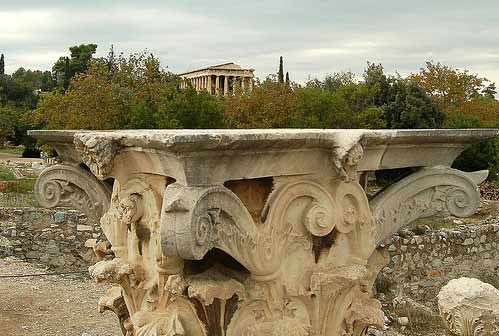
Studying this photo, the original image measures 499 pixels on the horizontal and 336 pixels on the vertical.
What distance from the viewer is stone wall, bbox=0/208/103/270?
1127 cm

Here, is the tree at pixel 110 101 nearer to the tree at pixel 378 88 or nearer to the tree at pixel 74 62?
the tree at pixel 378 88

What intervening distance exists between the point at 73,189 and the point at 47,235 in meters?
8.22

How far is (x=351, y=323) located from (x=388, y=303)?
5.96 meters

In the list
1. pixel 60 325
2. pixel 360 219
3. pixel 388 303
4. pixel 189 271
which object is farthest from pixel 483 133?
pixel 60 325

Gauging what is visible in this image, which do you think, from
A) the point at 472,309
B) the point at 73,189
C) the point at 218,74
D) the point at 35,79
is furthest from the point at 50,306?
the point at 35,79

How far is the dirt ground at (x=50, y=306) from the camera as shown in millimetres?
8156

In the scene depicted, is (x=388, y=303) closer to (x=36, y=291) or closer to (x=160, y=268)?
(x=36, y=291)

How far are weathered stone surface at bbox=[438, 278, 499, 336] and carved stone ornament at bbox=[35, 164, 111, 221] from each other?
206 centimetres

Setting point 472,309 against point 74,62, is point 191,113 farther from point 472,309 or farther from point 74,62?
point 74,62

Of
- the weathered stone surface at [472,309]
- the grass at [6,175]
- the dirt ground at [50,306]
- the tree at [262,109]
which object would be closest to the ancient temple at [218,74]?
the tree at [262,109]

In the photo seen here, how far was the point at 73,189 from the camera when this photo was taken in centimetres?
372

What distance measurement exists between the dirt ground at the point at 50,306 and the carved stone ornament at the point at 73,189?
15.0ft

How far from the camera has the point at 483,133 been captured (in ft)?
10.8

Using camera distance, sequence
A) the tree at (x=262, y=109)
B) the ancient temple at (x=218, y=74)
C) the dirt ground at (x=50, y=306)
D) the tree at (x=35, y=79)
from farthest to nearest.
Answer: the tree at (x=35, y=79)
the ancient temple at (x=218, y=74)
the tree at (x=262, y=109)
the dirt ground at (x=50, y=306)
